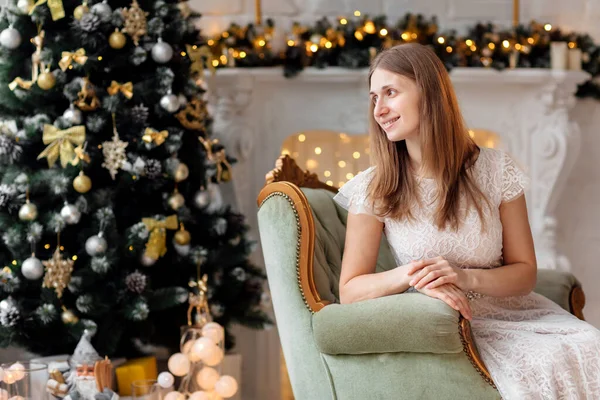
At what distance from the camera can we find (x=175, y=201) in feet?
10.1

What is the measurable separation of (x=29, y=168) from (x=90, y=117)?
0.90 ft

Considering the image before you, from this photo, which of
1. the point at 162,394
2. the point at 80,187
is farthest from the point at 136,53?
the point at 162,394

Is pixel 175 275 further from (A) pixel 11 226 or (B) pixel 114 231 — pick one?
(A) pixel 11 226

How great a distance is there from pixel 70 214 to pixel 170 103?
52 centimetres

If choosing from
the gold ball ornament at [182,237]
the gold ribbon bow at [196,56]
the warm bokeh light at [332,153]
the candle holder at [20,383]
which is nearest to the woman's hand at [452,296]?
the candle holder at [20,383]

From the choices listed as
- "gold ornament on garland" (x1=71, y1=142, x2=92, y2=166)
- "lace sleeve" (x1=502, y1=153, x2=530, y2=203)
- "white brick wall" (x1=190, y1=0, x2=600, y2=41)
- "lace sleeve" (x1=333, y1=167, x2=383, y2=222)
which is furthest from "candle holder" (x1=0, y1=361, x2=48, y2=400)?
"white brick wall" (x1=190, y1=0, x2=600, y2=41)

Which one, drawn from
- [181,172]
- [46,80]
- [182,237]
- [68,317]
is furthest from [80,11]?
[68,317]

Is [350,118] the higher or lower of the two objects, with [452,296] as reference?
lower

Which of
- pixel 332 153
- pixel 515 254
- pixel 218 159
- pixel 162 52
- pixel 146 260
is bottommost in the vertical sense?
pixel 332 153

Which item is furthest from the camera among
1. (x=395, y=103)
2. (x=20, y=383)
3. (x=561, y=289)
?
(x=561, y=289)

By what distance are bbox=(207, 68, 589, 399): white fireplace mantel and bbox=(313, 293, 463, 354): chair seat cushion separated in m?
1.93

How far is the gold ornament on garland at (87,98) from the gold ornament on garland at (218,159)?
1.48ft

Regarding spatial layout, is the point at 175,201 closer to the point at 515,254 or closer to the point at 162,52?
the point at 162,52

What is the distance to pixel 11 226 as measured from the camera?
2.88m
